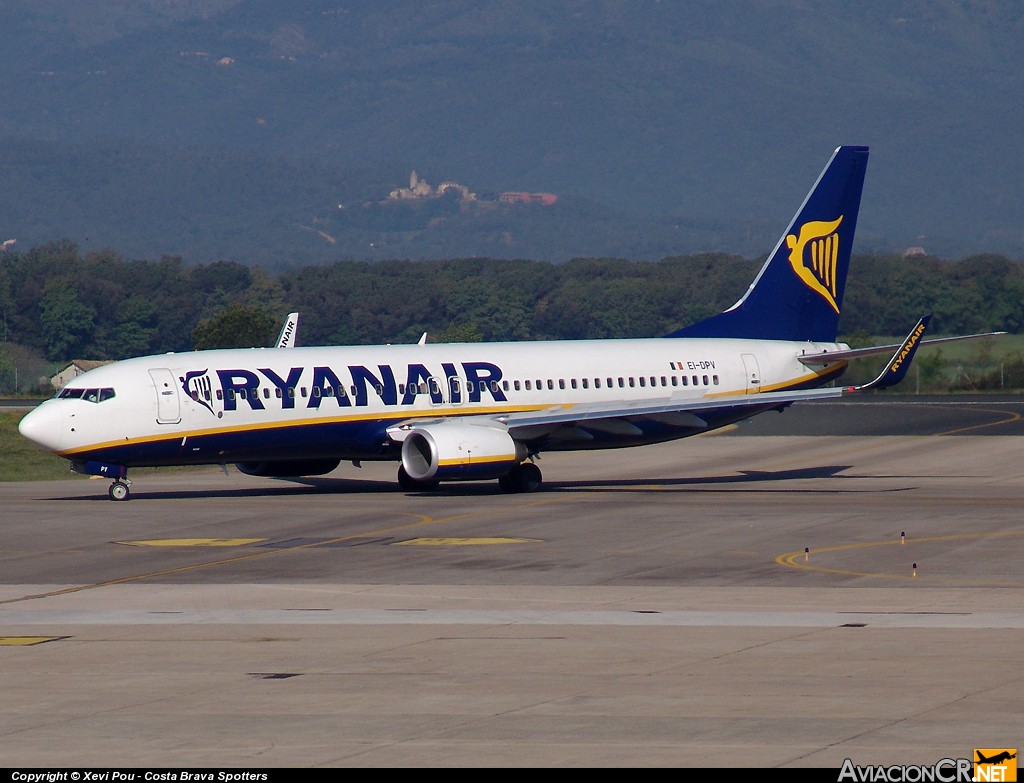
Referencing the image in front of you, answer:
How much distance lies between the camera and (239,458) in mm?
48688

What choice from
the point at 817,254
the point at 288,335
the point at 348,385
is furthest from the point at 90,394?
the point at 817,254

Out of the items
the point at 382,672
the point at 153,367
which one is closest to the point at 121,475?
the point at 153,367

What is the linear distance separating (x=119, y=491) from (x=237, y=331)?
6846cm

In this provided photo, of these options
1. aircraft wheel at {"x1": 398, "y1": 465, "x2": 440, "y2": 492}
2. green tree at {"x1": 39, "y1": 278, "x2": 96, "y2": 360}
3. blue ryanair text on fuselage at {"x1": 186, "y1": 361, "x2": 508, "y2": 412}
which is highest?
green tree at {"x1": 39, "y1": 278, "x2": 96, "y2": 360}

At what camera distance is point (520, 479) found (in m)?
51.1

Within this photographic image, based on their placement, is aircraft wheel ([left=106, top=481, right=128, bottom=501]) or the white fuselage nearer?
the white fuselage

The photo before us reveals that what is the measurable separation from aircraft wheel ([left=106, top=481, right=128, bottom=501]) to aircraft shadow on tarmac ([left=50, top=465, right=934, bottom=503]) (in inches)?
14.8

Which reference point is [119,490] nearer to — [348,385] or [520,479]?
[348,385]

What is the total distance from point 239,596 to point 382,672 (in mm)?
8423

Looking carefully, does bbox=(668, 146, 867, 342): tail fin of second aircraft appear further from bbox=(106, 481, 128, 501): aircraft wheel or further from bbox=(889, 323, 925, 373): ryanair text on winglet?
bbox=(106, 481, 128, 501): aircraft wheel

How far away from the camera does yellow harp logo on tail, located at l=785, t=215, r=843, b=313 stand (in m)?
58.3

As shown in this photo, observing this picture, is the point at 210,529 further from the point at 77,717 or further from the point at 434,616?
the point at 77,717

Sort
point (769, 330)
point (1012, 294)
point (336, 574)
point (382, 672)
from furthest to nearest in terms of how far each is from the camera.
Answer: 1. point (1012, 294)
2. point (769, 330)
3. point (336, 574)
4. point (382, 672)

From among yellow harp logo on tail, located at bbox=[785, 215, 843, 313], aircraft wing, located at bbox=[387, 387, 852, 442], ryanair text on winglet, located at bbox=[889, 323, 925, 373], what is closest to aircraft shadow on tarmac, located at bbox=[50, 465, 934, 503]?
aircraft wing, located at bbox=[387, 387, 852, 442]
